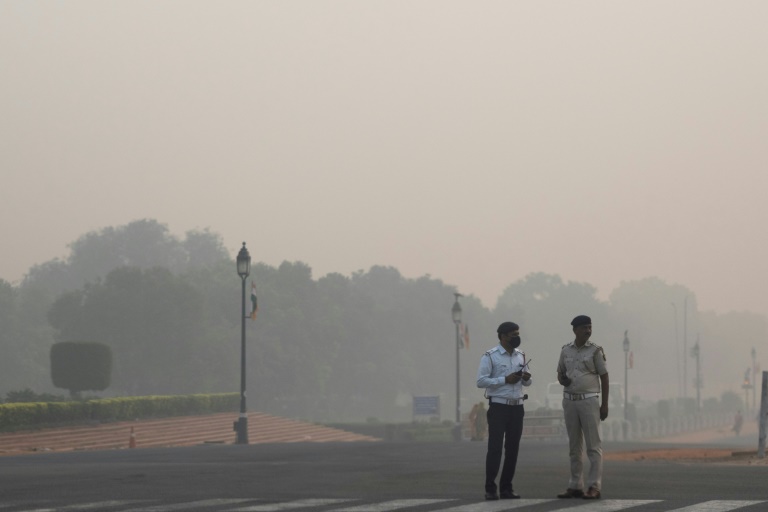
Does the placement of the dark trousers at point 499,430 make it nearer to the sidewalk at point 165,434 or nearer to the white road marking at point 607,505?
the white road marking at point 607,505

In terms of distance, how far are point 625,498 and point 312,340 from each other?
8794 cm

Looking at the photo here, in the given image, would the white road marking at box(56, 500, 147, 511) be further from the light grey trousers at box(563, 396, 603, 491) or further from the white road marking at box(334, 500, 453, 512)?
the light grey trousers at box(563, 396, 603, 491)

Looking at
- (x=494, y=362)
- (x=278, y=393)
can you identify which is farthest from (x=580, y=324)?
(x=278, y=393)

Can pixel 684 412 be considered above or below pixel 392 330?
below

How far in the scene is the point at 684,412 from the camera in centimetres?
12694

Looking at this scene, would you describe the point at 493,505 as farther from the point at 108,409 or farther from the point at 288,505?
the point at 108,409

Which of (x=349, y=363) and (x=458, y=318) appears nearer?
(x=458, y=318)

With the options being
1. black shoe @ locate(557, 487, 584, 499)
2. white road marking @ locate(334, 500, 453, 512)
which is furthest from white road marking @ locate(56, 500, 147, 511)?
black shoe @ locate(557, 487, 584, 499)

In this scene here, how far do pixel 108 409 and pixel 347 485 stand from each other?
35.0 meters

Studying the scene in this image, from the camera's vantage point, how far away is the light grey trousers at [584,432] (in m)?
14.1

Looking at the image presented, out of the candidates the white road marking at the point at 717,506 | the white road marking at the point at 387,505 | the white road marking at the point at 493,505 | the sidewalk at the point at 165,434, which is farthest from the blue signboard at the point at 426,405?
the white road marking at the point at 717,506

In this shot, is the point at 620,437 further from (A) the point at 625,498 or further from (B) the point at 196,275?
(A) the point at 625,498

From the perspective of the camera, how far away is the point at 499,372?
14.2m

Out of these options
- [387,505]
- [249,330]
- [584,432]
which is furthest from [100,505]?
[249,330]
